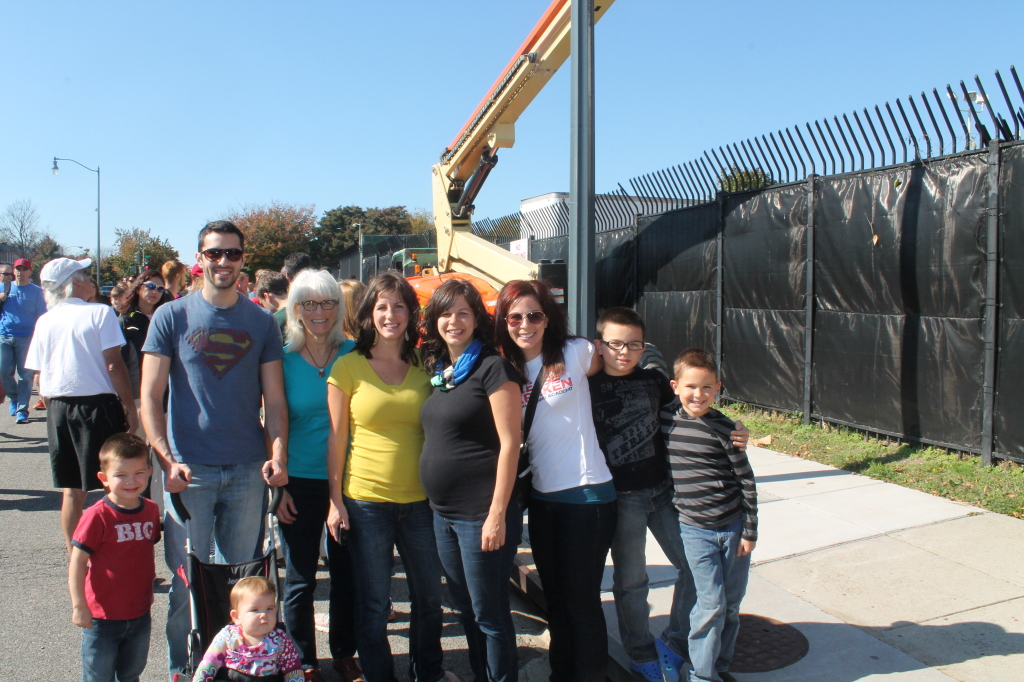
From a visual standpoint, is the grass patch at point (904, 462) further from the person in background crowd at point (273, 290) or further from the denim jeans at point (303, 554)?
the person in background crowd at point (273, 290)

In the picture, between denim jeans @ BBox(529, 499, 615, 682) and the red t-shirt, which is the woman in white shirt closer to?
denim jeans @ BBox(529, 499, 615, 682)

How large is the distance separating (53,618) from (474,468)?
2.93 meters

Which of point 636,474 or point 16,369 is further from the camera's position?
point 16,369

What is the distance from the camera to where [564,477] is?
2.94 m

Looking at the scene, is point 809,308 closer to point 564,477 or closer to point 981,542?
point 981,542

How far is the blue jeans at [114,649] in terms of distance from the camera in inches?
113

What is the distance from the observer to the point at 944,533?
4.66 m

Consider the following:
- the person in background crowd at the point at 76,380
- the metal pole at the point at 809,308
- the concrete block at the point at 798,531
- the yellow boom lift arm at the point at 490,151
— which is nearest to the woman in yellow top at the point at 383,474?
the person in background crowd at the point at 76,380

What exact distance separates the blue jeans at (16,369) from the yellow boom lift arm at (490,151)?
618 cm

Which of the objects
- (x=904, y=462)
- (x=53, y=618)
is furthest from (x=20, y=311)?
(x=904, y=462)

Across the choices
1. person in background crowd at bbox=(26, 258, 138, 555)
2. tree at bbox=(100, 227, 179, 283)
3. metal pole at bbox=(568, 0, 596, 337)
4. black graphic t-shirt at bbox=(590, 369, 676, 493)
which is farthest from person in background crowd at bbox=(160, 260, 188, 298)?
tree at bbox=(100, 227, 179, 283)

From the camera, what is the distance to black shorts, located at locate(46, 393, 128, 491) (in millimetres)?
4289

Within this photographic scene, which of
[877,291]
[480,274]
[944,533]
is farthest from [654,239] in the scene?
[944,533]

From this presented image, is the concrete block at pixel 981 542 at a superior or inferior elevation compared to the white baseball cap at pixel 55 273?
inferior
